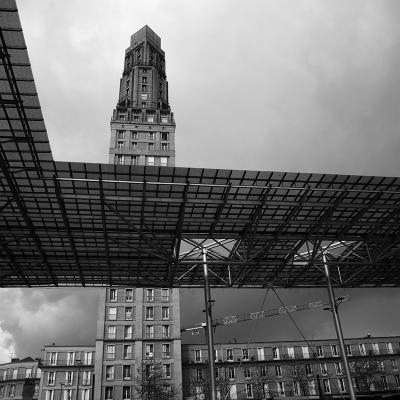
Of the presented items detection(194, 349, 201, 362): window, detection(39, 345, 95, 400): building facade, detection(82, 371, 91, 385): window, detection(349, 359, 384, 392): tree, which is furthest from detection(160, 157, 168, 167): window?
detection(349, 359, 384, 392): tree

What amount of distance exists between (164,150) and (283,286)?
5394 cm

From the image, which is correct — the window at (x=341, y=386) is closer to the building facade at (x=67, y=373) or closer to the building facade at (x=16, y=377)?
the building facade at (x=67, y=373)

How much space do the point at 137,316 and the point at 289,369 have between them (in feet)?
108

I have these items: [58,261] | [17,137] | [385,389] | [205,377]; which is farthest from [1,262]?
[385,389]

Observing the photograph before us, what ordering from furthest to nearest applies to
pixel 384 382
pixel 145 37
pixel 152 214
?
pixel 145 37
pixel 384 382
pixel 152 214

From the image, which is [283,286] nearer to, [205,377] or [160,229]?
[160,229]

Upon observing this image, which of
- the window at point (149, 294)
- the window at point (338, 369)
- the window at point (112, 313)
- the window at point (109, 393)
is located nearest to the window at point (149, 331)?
the window at point (149, 294)

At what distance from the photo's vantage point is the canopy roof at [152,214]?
20844 mm

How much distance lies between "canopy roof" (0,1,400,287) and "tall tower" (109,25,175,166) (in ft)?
166

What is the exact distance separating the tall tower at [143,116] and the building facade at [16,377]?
176ft

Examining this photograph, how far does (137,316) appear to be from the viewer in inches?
3344

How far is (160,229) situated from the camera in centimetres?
2973

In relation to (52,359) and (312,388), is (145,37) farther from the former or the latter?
(312,388)

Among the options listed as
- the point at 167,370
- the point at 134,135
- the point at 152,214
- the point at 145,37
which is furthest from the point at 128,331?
the point at 145,37
